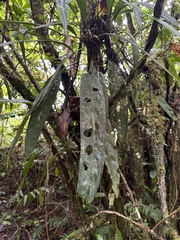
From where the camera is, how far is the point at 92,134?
1.81ft

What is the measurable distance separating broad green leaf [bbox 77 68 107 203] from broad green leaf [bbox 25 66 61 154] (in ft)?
0.29

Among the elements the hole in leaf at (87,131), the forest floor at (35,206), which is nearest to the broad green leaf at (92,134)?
the hole in leaf at (87,131)

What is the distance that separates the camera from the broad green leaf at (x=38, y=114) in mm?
588

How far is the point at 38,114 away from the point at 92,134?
0.52ft

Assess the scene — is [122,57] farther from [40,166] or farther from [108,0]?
[40,166]

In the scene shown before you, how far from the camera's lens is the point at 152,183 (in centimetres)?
102

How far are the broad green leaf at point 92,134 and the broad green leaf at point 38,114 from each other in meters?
0.09

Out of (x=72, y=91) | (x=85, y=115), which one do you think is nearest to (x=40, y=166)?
(x=72, y=91)

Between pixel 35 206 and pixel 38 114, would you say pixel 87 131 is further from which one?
pixel 35 206

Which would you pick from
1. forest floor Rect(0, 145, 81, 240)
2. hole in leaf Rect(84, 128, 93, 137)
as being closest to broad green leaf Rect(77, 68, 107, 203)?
hole in leaf Rect(84, 128, 93, 137)

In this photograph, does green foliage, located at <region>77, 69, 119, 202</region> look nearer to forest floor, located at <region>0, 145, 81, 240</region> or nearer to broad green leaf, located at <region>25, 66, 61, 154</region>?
broad green leaf, located at <region>25, 66, 61, 154</region>

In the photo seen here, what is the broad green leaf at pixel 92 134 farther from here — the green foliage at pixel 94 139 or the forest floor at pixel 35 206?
the forest floor at pixel 35 206

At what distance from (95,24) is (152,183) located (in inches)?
27.0

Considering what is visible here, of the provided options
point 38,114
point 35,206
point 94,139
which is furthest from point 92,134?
point 35,206
